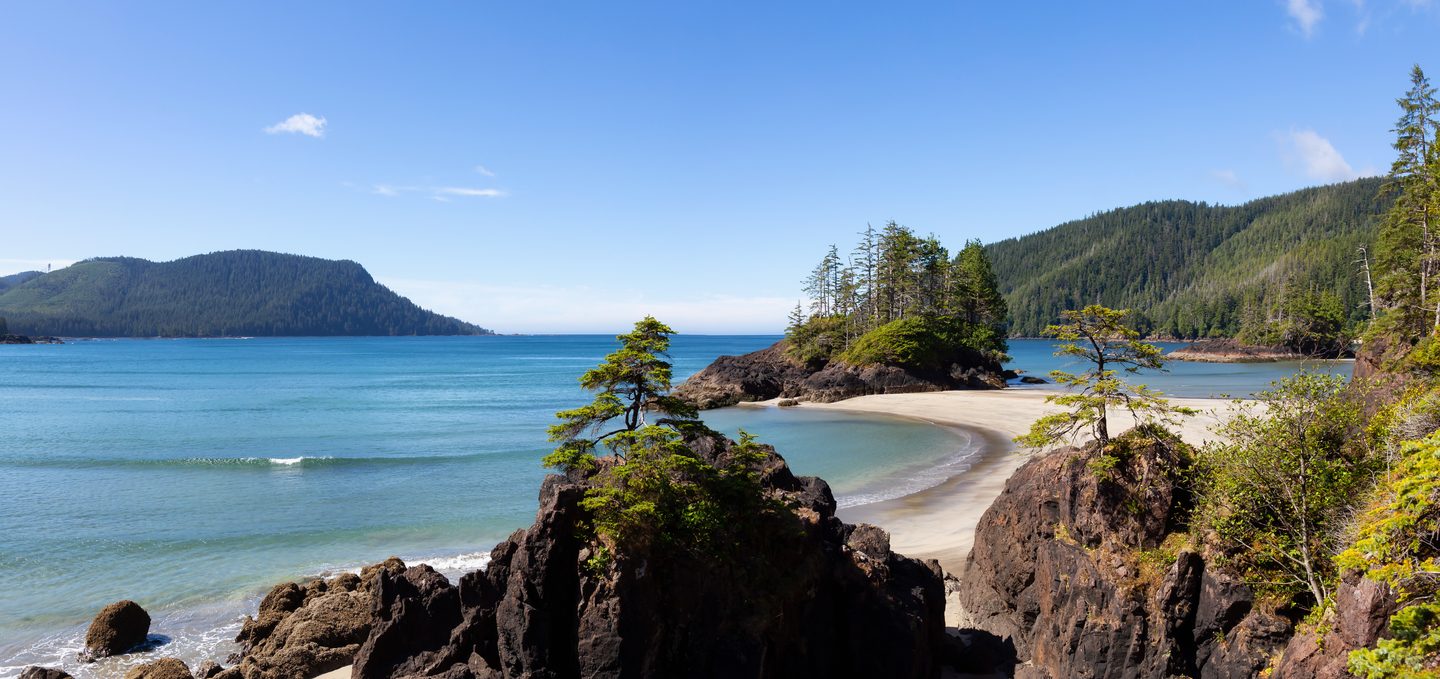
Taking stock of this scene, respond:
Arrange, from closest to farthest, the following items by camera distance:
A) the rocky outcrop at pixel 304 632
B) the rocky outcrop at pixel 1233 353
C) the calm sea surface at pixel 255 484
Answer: the rocky outcrop at pixel 304 632
the calm sea surface at pixel 255 484
the rocky outcrop at pixel 1233 353

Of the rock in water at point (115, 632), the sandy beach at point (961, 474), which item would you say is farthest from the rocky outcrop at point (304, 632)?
the sandy beach at point (961, 474)

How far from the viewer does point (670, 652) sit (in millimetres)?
12977

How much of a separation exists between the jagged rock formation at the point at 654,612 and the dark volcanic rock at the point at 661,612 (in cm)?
2

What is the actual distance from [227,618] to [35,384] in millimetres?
106882

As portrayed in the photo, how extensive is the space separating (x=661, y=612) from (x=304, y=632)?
390 inches

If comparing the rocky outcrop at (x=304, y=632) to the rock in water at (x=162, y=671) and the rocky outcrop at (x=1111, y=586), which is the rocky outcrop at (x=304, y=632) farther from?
the rocky outcrop at (x=1111, y=586)

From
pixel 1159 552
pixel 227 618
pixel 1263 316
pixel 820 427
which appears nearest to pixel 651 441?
pixel 1159 552

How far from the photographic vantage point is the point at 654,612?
42.3ft

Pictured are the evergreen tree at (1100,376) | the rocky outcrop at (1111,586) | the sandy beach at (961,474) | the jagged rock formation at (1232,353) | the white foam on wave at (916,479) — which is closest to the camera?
the rocky outcrop at (1111,586)

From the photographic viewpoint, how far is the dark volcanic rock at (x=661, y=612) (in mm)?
12875

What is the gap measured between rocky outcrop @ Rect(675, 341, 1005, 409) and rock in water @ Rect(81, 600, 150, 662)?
5441 cm

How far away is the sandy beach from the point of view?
25250 mm

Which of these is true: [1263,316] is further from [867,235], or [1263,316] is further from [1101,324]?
[1101,324]

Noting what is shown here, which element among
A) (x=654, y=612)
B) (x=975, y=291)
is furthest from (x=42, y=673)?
(x=975, y=291)
